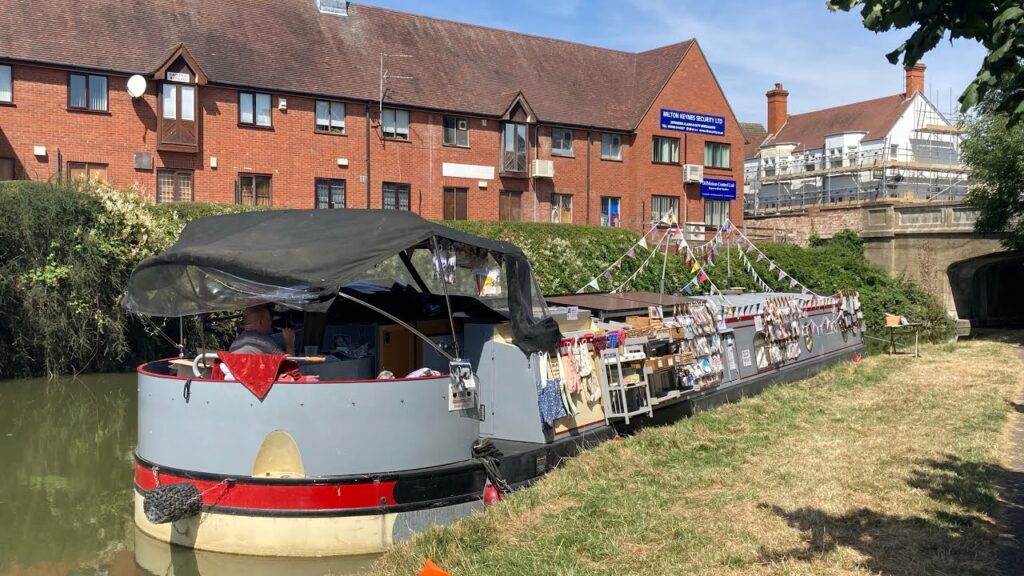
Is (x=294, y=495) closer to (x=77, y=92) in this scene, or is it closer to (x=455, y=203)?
(x=77, y=92)

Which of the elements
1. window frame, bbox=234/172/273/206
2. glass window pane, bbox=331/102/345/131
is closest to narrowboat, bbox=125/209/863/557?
window frame, bbox=234/172/273/206

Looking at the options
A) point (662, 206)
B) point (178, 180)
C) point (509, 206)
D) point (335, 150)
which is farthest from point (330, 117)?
point (662, 206)

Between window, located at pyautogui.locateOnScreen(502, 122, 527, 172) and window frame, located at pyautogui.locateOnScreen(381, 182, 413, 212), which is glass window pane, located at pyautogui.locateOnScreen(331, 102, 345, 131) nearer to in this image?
window frame, located at pyautogui.locateOnScreen(381, 182, 413, 212)

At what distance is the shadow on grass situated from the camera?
658 cm

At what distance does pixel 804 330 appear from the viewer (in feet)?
59.6

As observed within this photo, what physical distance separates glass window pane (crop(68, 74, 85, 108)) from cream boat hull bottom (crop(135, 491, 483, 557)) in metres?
23.2

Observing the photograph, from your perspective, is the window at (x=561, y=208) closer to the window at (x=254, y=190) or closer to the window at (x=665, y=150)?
the window at (x=665, y=150)

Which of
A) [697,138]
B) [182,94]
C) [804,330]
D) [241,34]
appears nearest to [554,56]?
[697,138]

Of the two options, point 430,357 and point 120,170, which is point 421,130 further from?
point 430,357

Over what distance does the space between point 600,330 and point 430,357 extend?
2.46m

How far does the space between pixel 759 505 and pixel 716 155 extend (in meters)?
37.6

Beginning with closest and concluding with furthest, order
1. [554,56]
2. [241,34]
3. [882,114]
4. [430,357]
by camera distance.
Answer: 1. [430,357]
2. [241,34]
3. [554,56]
4. [882,114]

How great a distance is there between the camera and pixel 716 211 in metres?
44.0

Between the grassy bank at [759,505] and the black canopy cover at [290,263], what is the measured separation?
2.11 metres
